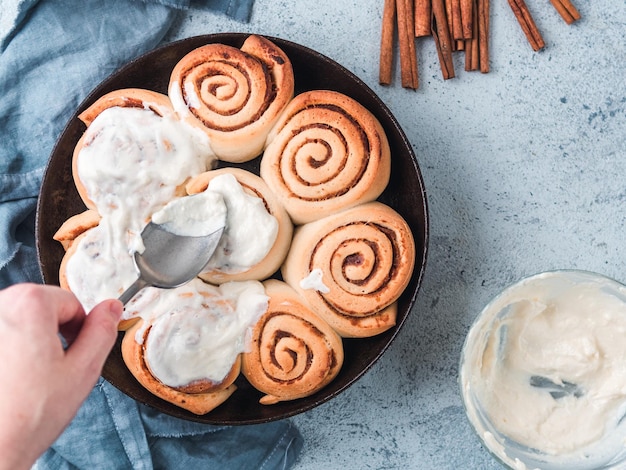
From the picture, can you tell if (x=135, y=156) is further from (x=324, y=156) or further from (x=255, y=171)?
(x=324, y=156)

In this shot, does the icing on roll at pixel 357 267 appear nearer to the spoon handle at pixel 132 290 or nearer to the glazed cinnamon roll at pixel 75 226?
the spoon handle at pixel 132 290

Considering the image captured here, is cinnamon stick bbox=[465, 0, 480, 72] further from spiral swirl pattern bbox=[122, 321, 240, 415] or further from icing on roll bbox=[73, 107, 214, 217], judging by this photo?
spiral swirl pattern bbox=[122, 321, 240, 415]

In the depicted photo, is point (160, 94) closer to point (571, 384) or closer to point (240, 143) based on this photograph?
point (240, 143)

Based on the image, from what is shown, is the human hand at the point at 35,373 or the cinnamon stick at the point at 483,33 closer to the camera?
the human hand at the point at 35,373

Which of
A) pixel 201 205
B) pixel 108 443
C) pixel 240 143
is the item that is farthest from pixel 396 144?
pixel 108 443

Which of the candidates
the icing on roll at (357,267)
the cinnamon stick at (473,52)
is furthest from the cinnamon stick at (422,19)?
the icing on roll at (357,267)

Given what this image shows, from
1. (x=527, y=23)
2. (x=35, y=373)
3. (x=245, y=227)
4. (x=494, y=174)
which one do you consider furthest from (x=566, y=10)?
(x=35, y=373)

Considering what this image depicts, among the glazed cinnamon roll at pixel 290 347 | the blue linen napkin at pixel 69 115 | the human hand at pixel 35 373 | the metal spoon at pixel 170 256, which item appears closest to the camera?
the human hand at pixel 35 373
